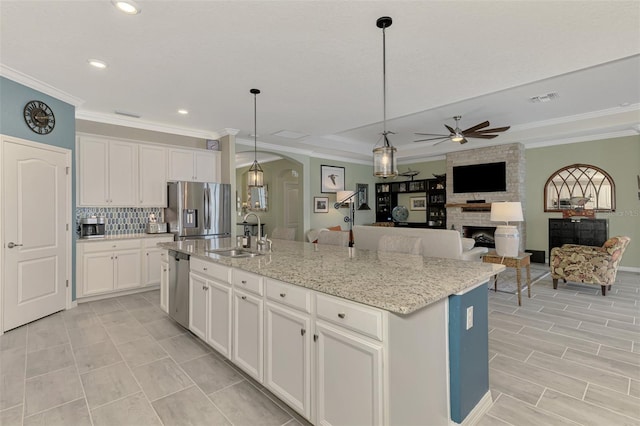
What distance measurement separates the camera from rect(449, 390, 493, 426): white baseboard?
1.79 meters

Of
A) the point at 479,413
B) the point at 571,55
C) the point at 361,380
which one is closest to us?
the point at 361,380

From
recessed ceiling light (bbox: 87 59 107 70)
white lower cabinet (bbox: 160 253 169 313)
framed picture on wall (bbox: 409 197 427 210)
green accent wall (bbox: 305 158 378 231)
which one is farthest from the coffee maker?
framed picture on wall (bbox: 409 197 427 210)

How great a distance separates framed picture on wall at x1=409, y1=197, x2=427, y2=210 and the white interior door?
7957 mm

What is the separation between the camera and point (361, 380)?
1448 mm

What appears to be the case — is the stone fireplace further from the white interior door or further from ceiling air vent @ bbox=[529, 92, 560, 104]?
the white interior door

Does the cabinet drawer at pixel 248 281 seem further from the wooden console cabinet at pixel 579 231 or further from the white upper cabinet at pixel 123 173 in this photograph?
the wooden console cabinet at pixel 579 231

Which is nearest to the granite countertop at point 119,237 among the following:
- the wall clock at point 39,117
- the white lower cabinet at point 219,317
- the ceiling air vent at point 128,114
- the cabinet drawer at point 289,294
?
the wall clock at point 39,117

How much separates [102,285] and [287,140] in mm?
4032

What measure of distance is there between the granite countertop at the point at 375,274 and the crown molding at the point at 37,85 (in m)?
2.67

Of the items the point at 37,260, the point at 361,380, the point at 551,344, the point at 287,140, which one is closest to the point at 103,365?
the point at 37,260

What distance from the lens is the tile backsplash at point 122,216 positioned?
4.70m

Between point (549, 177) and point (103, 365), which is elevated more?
point (549, 177)

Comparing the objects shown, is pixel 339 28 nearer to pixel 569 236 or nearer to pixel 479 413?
pixel 479 413

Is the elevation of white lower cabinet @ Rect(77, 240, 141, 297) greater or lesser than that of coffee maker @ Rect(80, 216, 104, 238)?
lesser
